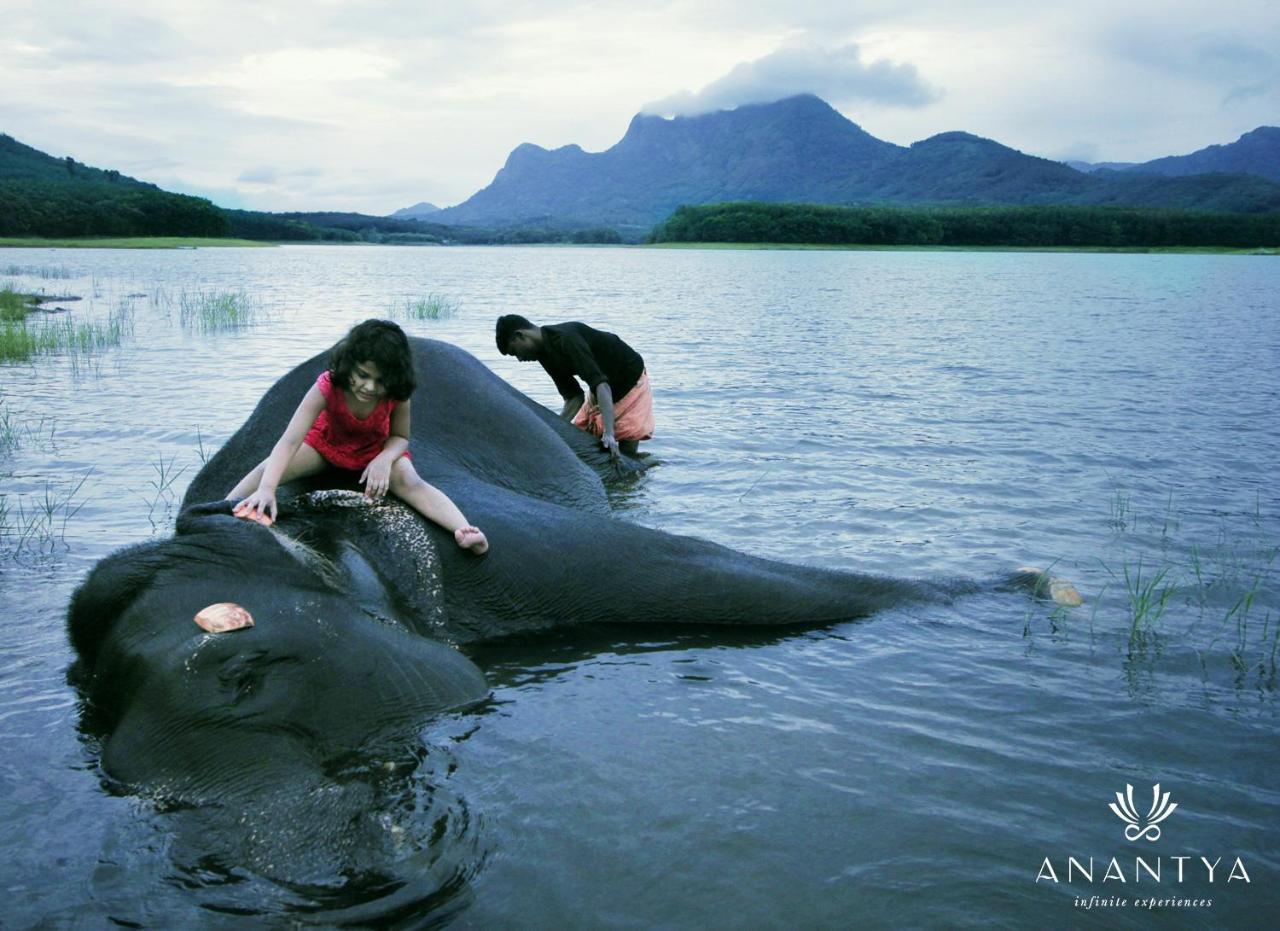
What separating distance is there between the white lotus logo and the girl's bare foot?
10.0ft

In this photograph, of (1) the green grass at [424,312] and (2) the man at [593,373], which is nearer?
(2) the man at [593,373]

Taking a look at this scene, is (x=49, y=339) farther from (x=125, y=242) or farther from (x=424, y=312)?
(x=125, y=242)

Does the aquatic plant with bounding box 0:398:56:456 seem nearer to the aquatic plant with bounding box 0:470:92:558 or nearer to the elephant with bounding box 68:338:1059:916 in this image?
the aquatic plant with bounding box 0:470:92:558

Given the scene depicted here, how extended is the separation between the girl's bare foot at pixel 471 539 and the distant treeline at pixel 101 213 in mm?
88285

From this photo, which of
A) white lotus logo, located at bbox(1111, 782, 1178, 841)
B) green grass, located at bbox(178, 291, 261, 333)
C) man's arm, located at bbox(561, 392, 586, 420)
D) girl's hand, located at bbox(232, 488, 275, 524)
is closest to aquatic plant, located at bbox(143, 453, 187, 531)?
man's arm, located at bbox(561, 392, 586, 420)

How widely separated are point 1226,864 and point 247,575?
3762 millimetres

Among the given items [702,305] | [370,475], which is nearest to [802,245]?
[702,305]

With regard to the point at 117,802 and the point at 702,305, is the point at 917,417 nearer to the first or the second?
the point at 117,802

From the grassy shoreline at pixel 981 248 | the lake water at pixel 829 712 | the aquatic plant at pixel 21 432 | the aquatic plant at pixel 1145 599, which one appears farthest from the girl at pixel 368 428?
the grassy shoreline at pixel 981 248

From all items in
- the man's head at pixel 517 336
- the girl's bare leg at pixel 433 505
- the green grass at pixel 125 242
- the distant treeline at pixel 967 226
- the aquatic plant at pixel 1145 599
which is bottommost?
the aquatic plant at pixel 1145 599

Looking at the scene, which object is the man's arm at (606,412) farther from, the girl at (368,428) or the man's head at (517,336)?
the girl at (368,428)

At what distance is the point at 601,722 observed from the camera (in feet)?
17.2

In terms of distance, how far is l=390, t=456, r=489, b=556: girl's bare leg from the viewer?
5797mm

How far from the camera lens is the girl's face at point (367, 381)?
5.79 m
